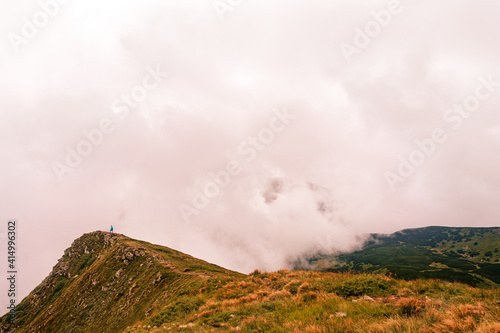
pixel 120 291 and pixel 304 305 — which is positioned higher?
pixel 120 291

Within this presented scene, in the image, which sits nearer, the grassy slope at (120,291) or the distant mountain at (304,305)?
the distant mountain at (304,305)

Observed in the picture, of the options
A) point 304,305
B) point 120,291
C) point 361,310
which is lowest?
point 361,310


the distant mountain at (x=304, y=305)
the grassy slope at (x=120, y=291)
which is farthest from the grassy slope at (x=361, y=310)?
the grassy slope at (x=120, y=291)

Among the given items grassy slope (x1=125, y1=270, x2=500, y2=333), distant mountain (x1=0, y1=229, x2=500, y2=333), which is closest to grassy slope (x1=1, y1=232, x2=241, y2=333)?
distant mountain (x1=0, y1=229, x2=500, y2=333)

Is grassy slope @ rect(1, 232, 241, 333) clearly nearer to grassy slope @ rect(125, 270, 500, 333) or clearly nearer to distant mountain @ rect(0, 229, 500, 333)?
distant mountain @ rect(0, 229, 500, 333)

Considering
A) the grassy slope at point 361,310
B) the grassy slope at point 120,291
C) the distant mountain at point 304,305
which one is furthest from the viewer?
the grassy slope at point 120,291

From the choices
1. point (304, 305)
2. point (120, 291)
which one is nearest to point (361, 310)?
point (304, 305)

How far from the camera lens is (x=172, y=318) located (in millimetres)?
18312

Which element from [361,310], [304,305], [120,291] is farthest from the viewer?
[120,291]

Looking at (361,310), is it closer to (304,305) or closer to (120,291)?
(304,305)

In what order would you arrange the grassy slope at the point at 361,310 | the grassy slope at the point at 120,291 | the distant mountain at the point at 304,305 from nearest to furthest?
the grassy slope at the point at 361,310, the distant mountain at the point at 304,305, the grassy slope at the point at 120,291

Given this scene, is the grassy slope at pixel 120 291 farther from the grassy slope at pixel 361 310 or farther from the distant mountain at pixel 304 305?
the grassy slope at pixel 361 310

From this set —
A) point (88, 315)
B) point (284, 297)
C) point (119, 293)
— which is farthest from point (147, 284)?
point (284, 297)

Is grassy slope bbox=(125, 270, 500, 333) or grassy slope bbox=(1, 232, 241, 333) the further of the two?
grassy slope bbox=(1, 232, 241, 333)
